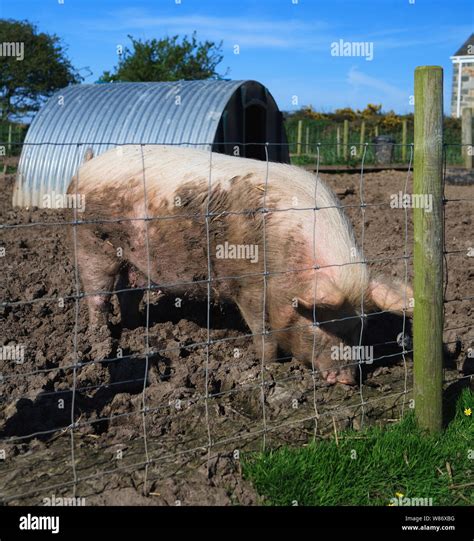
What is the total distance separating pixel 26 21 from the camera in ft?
119

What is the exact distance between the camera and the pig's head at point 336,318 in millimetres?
4141

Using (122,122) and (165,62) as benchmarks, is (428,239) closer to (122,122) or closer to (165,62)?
(122,122)

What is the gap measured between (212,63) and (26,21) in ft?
36.9

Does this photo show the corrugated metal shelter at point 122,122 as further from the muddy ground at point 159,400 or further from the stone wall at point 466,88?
the stone wall at point 466,88

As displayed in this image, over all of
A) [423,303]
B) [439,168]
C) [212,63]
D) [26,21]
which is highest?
[26,21]

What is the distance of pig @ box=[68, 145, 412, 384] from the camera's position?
4.24 meters

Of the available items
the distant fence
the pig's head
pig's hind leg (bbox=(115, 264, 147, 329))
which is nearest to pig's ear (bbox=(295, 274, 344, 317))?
the pig's head

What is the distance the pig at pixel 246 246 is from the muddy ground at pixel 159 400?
0.73 feet

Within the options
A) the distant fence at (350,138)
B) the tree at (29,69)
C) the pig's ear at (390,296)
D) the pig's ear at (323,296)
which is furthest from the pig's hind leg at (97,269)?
the tree at (29,69)

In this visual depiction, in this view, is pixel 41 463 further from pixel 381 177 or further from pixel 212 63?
pixel 212 63

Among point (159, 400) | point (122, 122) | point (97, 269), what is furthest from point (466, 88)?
point (159, 400)

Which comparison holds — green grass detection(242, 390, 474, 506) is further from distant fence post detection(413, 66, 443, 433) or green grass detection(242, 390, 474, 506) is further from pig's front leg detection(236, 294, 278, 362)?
pig's front leg detection(236, 294, 278, 362)
